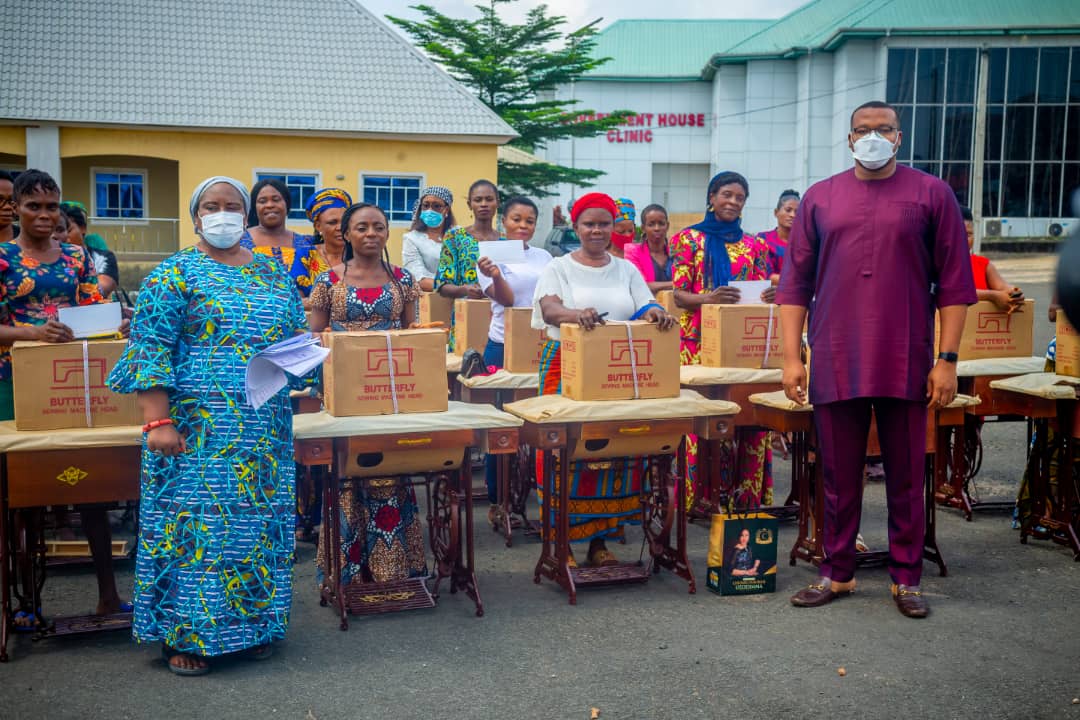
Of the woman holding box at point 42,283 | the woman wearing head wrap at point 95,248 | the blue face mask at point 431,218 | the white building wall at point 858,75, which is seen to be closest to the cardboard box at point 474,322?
the blue face mask at point 431,218

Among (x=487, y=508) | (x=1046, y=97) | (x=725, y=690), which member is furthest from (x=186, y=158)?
(x=1046, y=97)

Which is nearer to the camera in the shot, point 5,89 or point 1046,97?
point 5,89

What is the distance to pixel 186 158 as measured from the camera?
2180 centimetres

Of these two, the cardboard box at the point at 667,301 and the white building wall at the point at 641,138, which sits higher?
the white building wall at the point at 641,138

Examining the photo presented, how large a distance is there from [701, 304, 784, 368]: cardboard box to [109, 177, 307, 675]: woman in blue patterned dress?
2.97 m

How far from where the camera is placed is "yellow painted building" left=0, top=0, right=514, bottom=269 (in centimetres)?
2138

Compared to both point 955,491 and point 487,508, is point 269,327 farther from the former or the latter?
point 955,491

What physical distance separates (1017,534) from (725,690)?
11.1ft

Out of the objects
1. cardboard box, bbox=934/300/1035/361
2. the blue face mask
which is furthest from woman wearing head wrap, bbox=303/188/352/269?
cardboard box, bbox=934/300/1035/361

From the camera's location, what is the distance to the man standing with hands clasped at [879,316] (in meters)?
4.92

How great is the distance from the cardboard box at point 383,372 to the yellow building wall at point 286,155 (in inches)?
672

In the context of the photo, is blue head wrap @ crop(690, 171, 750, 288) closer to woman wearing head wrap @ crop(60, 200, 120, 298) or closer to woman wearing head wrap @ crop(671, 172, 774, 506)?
woman wearing head wrap @ crop(671, 172, 774, 506)

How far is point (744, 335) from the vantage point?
6.50 metres

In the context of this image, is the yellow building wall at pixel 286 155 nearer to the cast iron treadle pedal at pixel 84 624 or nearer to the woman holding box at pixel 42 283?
the woman holding box at pixel 42 283
